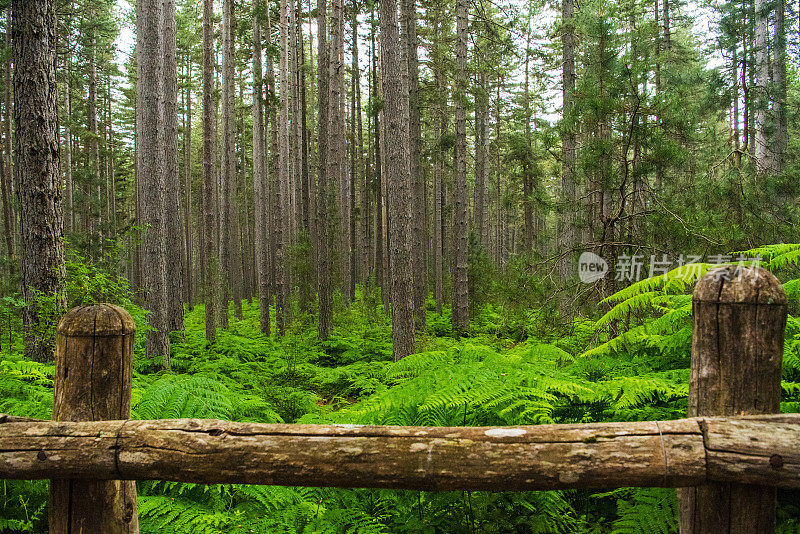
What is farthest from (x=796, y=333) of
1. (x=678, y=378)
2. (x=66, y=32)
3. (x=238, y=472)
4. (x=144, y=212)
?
(x=66, y=32)

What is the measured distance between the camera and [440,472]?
1638mm

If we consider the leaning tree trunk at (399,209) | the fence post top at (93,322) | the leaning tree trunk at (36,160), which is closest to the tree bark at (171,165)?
the leaning tree trunk at (36,160)

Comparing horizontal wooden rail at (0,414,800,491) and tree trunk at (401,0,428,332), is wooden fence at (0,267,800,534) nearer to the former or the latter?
horizontal wooden rail at (0,414,800,491)

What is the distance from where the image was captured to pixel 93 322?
1.97m

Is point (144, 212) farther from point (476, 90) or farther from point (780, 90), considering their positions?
point (780, 90)

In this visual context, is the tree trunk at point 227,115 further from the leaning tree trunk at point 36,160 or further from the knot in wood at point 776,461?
the knot in wood at point 776,461

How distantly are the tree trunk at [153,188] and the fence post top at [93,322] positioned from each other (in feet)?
25.5

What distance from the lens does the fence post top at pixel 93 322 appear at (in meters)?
1.96

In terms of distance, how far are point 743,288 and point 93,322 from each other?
2.46 m

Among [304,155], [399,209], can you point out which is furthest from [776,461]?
[304,155]

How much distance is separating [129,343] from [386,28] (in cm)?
696

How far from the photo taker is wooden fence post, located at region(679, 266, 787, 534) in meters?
1.66

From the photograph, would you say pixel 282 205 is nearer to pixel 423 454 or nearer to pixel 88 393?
pixel 88 393

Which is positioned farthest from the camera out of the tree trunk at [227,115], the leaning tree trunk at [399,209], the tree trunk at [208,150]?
the tree trunk at [227,115]
